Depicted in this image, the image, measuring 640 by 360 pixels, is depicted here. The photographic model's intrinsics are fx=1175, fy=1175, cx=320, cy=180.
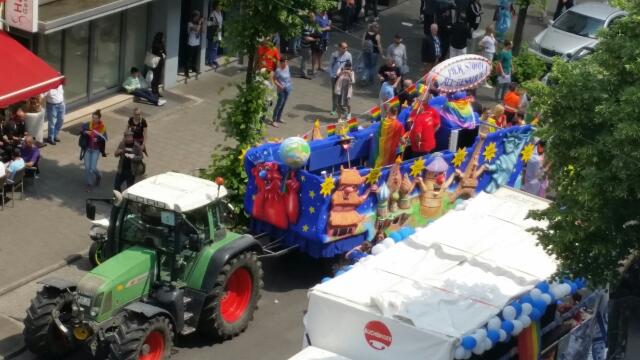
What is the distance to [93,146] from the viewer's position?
20.3 meters

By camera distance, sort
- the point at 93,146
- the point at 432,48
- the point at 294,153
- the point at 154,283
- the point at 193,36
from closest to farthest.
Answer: the point at 154,283 → the point at 294,153 → the point at 93,146 → the point at 193,36 → the point at 432,48

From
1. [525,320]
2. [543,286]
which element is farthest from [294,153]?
[525,320]

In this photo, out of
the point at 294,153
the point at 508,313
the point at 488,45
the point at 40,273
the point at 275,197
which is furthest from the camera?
the point at 488,45

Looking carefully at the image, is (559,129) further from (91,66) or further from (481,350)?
(91,66)

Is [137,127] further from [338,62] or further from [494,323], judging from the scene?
[494,323]

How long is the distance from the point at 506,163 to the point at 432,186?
6.78ft

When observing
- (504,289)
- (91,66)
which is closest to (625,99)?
(504,289)

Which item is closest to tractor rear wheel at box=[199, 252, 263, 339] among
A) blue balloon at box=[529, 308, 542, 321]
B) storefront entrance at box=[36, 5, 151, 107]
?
blue balloon at box=[529, 308, 542, 321]

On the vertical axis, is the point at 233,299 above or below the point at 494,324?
below

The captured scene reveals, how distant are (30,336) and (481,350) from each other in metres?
5.67

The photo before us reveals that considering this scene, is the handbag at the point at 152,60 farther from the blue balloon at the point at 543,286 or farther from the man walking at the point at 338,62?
→ the blue balloon at the point at 543,286

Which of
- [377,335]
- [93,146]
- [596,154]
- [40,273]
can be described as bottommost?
[40,273]

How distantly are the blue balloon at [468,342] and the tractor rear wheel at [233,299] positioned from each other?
3.98 meters

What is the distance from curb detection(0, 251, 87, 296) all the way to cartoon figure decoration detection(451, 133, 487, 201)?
6.23 meters
